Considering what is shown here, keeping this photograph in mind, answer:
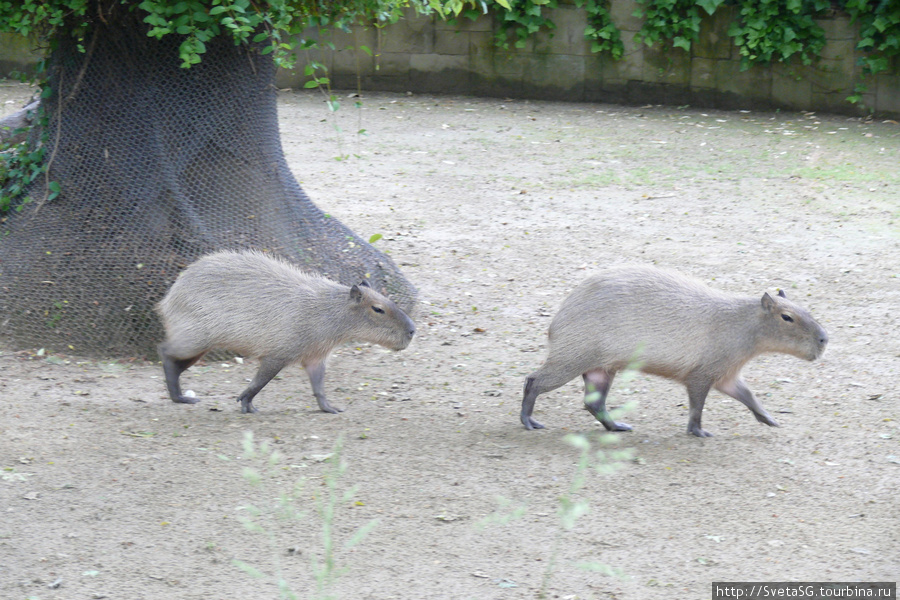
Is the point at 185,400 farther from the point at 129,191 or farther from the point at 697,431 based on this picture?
the point at 697,431

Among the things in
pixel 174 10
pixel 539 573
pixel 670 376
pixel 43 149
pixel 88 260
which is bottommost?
pixel 539 573

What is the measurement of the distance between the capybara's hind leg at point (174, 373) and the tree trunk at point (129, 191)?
1.81 ft

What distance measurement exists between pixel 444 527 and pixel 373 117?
8.33 m

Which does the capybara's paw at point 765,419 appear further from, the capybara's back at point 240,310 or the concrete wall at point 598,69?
the concrete wall at point 598,69

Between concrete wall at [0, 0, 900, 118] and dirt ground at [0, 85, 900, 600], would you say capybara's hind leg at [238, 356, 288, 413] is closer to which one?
dirt ground at [0, 85, 900, 600]

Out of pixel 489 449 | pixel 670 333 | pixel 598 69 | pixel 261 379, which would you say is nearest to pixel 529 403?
pixel 489 449

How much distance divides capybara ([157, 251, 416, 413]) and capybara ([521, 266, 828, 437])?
0.83 meters

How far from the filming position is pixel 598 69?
12008 millimetres

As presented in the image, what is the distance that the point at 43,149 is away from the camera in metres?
5.41

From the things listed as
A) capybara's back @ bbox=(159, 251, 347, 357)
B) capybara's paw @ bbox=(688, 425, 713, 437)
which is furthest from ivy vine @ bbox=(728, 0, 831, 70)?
capybara's back @ bbox=(159, 251, 347, 357)

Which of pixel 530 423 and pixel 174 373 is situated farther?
A: pixel 174 373

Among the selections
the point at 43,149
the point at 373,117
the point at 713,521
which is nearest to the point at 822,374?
the point at 713,521

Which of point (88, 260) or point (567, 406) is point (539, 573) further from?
point (88, 260)

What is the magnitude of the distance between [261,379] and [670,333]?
1813mm
